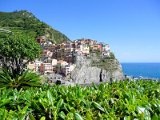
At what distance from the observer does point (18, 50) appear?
1067 inches

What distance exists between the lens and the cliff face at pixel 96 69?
67.2m

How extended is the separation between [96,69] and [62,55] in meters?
19.2

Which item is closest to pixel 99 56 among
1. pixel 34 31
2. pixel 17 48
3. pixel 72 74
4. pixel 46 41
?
pixel 72 74

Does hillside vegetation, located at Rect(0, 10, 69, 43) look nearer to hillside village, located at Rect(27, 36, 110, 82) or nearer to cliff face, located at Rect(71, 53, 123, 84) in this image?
hillside village, located at Rect(27, 36, 110, 82)

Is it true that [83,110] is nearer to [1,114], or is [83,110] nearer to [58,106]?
[58,106]

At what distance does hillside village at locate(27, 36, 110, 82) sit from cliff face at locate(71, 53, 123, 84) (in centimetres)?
118

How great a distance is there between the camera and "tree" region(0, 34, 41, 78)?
86.2 ft

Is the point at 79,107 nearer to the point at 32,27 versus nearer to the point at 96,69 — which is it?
the point at 96,69

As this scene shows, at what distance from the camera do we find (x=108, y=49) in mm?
91625

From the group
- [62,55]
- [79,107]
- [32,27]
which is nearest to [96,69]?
[62,55]

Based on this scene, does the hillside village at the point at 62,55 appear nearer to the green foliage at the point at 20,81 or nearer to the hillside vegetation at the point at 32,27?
the hillside vegetation at the point at 32,27

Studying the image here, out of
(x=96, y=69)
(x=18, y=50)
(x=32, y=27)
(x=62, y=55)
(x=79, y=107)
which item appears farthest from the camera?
(x=32, y=27)

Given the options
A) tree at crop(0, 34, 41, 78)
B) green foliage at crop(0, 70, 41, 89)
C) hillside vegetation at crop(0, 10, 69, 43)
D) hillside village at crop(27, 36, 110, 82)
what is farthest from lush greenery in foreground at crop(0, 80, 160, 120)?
hillside vegetation at crop(0, 10, 69, 43)

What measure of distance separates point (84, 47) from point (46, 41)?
1370 centimetres
